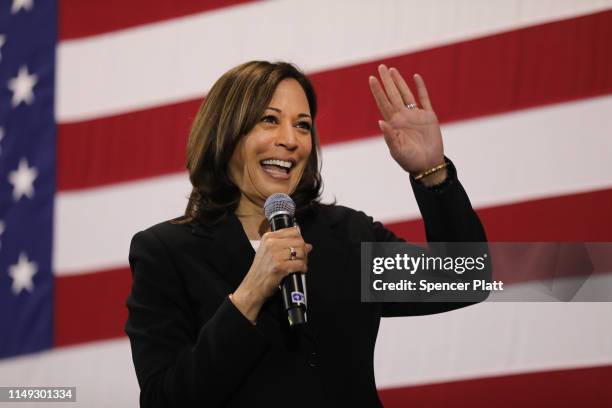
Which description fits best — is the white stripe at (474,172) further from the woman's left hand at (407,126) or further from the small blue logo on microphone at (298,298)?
the small blue logo on microphone at (298,298)

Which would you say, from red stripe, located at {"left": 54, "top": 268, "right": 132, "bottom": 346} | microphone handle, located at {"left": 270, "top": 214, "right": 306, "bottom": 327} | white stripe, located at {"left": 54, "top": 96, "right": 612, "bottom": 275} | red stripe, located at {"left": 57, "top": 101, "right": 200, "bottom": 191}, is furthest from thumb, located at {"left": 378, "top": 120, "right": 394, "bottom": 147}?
red stripe, located at {"left": 54, "top": 268, "right": 132, "bottom": 346}

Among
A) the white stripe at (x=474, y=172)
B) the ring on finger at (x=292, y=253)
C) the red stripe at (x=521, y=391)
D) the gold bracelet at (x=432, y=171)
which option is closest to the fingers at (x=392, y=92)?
the gold bracelet at (x=432, y=171)

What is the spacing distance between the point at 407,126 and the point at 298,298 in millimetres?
453

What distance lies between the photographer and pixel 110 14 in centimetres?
251

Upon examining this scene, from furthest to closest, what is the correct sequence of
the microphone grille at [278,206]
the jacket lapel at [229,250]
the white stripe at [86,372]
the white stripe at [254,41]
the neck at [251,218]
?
1. the white stripe at [86,372]
2. the white stripe at [254,41]
3. the neck at [251,218]
4. the jacket lapel at [229,250]
5. the microphone grille at [278,206]

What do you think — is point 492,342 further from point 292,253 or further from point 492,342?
point 292,253

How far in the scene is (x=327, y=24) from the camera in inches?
90.4

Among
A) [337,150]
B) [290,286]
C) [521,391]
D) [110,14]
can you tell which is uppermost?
[110,14]

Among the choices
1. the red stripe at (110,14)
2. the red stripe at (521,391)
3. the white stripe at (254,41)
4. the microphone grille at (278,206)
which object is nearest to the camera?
the microphone grille at (278,206)

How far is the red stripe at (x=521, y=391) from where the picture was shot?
6.61 ft

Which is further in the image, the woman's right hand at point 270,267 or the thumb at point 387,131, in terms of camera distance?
the thumb at point 387,131

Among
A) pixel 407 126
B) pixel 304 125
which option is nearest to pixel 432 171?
pixel 407 126

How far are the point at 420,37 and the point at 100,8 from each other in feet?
3.89

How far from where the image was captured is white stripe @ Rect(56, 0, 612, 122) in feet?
7.20
